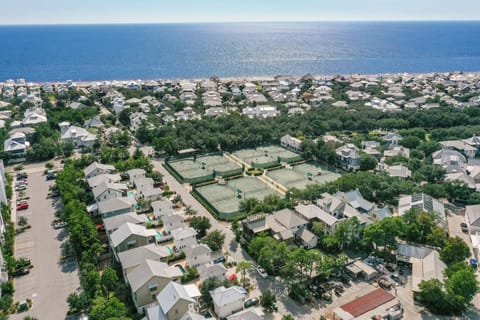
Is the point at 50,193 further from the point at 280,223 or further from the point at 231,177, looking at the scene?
the point at 280,223

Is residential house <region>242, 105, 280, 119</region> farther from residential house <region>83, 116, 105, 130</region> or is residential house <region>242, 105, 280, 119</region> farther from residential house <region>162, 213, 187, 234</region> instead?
residential house <region>162, 213, 187, 234</region>

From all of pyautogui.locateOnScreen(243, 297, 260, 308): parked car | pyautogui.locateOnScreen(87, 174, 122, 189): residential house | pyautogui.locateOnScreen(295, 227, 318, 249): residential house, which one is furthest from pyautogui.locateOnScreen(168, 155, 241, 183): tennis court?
pyautogui.locateOnScreen(243, 297, 260, 308): parked car

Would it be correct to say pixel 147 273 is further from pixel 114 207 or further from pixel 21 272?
pixel 21 272

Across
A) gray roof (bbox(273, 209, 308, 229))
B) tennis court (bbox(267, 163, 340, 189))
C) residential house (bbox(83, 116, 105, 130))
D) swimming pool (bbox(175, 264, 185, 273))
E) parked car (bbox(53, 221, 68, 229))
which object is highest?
residential house (bbox(83, 116, 105, 130))

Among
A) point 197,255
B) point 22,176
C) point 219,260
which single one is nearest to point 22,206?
point 22,176

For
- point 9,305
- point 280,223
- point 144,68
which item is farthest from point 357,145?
point 144,68

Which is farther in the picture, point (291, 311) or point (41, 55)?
point (41, 55)

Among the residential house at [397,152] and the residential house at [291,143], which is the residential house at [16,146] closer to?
the residential house at [291,143]
